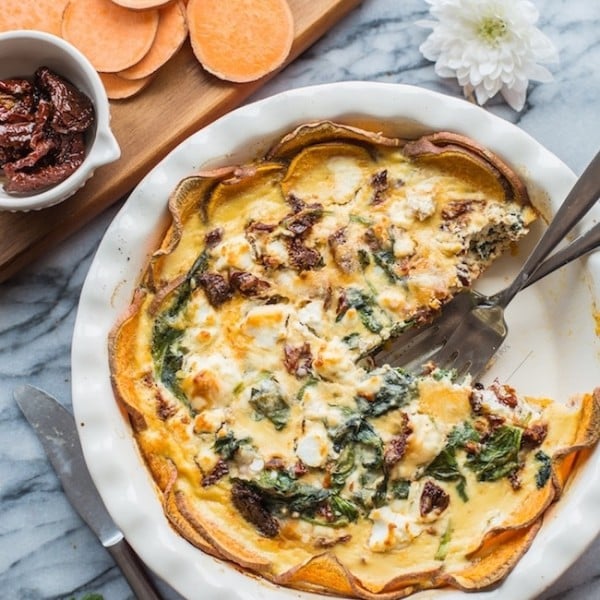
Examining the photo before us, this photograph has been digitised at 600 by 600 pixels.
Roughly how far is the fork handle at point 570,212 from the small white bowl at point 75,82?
1435mm

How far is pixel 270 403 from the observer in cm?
338

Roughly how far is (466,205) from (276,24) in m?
0.96

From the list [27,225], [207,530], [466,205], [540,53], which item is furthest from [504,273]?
[27,225]

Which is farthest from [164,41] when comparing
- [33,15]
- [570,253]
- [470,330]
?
[570,253]

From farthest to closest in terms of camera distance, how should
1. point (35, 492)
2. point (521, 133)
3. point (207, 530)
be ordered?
point (35, 492), point (521, 133), point (207, 530)

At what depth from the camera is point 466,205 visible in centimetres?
355

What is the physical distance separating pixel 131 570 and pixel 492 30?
7.63ft

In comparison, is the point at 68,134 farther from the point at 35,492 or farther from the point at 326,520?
the point at 326,520

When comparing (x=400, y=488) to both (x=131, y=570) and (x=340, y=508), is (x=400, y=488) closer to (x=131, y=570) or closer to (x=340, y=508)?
(x=340, y=508)

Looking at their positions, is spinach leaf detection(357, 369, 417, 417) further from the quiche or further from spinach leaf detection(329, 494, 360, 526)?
spinach leaf detection(329, 494, 360, 526)

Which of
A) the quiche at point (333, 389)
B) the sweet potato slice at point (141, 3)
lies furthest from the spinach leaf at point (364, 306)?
the sweet potato slice at point (141, 3)

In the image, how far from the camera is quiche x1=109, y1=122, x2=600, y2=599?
3355mm

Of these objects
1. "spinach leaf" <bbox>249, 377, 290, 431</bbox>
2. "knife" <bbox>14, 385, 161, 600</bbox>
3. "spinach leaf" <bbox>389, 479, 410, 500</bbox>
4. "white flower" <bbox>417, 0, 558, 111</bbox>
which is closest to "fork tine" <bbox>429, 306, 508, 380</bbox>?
"spinach leaf" <bbox>389, 479, 410, 500</bbox>

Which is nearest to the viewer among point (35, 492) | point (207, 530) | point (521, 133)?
point (207, 530)
